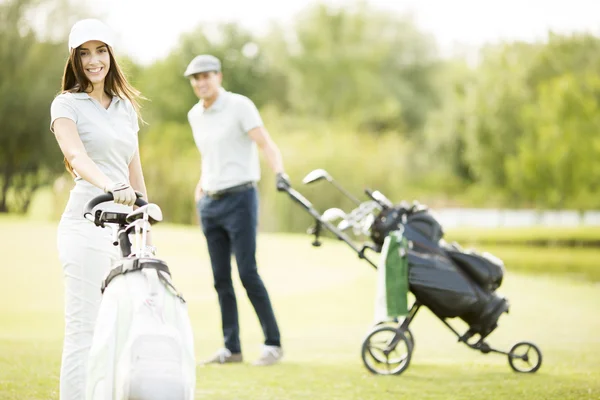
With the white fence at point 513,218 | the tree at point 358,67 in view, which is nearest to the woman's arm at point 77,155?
the white fence at point 513,218

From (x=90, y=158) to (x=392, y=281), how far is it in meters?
2.47

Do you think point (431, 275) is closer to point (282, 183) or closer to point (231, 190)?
point (282, 183)

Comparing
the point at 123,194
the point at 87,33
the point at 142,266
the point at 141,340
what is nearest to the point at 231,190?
the point at 87,33

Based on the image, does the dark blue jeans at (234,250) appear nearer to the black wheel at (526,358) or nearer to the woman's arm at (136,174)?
the black wheel at (526,358)

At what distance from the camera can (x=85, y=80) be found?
11.3ft

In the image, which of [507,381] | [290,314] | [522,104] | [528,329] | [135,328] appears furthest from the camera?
[522,104]

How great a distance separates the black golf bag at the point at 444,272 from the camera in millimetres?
5477

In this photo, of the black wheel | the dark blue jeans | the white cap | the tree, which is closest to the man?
the dark blue jeans

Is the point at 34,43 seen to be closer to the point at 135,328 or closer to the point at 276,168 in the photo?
the point at 276,168

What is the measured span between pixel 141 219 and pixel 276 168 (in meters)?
2.74

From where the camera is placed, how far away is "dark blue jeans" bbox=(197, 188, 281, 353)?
5.74 metres

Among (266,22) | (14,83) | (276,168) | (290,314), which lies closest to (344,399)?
(276,168)

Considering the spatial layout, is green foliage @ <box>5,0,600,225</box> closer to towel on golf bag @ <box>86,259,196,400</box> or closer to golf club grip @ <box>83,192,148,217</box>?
golf club grip @ <box>83,192,148,217</box>

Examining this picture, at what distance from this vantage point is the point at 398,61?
4791 cm
